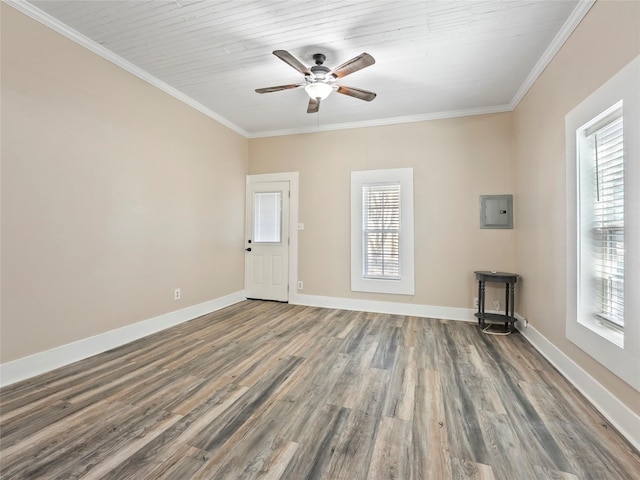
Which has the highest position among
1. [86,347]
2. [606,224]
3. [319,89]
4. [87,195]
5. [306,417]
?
[319,89]

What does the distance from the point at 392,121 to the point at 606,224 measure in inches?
119

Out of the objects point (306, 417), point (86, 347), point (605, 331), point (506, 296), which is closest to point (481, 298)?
point (506, 296)

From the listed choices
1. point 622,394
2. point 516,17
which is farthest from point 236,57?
point 622,394

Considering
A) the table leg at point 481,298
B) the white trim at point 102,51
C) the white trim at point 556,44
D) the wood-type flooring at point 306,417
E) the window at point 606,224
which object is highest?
the white trim at point 102,51

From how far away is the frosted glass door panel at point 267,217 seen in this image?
196 inches

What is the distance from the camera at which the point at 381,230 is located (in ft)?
14.4

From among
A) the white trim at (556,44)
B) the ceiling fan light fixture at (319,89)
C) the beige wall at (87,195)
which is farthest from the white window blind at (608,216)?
the beige wall at (87,195)

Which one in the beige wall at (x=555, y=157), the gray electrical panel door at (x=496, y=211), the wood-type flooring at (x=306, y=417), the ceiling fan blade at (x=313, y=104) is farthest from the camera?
the gray electrical panel door at (x=496, y=211)

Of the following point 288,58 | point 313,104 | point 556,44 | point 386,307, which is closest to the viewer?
point 288,58

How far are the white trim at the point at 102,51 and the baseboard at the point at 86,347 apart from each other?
272 centimetres

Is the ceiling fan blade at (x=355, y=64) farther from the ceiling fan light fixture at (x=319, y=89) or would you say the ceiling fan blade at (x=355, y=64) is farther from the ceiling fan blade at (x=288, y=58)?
the ceiling fan blade at (x=288, y=58)

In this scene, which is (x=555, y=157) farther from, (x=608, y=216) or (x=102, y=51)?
(x=102, y=51)

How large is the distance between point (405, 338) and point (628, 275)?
2.04 meters

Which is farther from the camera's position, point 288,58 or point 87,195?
point 87,195
